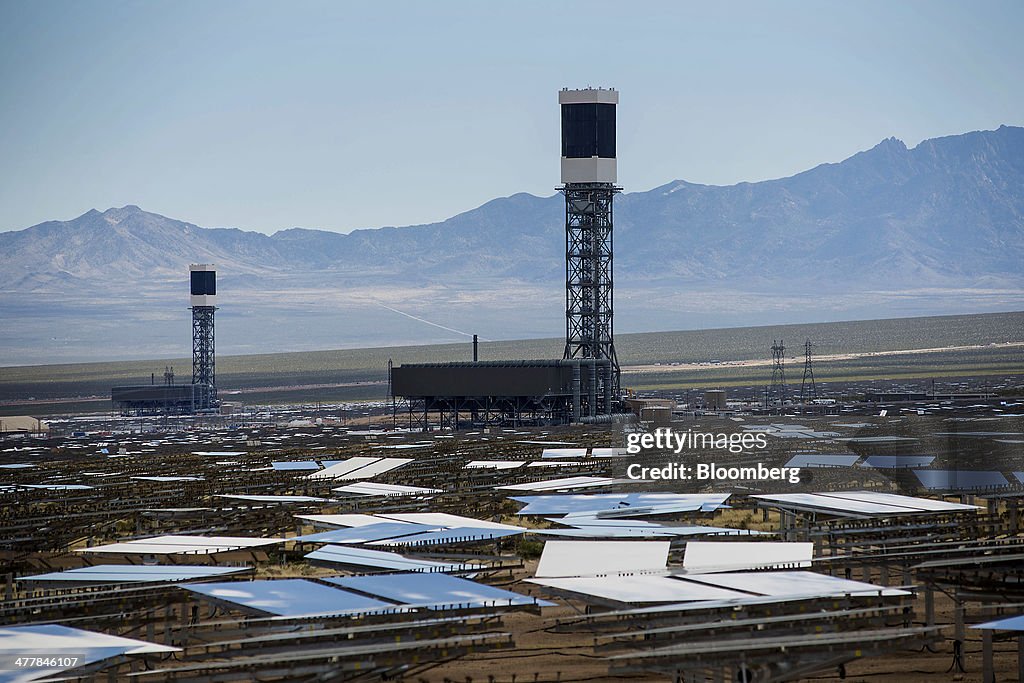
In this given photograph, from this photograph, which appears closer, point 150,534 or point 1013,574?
point 1013,574

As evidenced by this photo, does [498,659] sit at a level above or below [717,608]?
below

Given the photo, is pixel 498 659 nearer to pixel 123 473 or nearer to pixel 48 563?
pixel 48 563

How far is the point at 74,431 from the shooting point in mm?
128125

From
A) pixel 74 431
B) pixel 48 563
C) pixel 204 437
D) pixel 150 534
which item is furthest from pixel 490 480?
pixel 74 431

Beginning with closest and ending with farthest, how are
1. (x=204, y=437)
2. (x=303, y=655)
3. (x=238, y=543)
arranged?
1. (x=303, y=655)
2. (x=238, y=543)
3. (x=204, y=437)

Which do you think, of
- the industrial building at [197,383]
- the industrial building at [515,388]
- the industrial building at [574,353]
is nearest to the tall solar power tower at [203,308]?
the industrial building at [197,383]

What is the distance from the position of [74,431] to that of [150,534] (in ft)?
316

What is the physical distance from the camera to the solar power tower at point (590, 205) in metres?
94.6

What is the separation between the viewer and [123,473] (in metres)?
58.4

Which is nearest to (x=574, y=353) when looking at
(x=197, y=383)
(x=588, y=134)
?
(x=588, y=134)

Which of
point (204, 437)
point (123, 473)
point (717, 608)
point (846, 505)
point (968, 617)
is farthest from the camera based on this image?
point (204, 437)

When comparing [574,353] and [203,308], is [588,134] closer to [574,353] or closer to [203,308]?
[574,353]

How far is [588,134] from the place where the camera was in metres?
94.9

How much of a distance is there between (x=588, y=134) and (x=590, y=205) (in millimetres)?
4701
